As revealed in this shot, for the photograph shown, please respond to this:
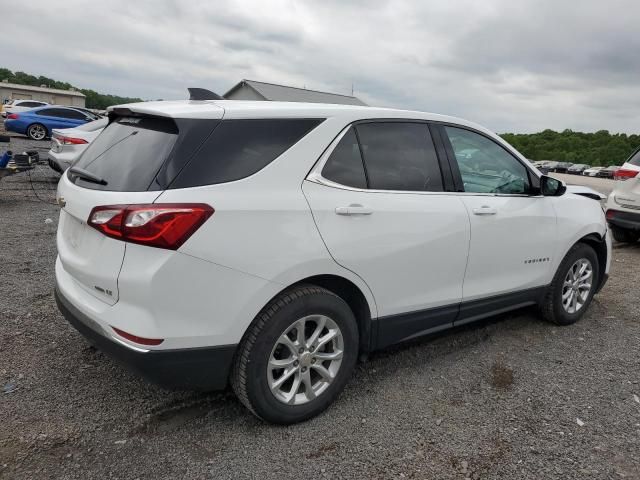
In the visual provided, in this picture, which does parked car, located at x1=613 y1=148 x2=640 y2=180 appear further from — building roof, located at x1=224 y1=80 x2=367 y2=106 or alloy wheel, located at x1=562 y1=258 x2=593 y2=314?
building roof, located at x1=224 y1=80 x2=367 y2=106

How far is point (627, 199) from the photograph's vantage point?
7.77 meters

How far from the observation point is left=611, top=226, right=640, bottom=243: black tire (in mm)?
8484

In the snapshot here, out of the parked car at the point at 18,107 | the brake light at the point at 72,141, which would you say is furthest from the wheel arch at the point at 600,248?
the parked car at the point at 18,107

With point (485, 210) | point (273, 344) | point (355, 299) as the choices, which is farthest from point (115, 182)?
point (485, 210)

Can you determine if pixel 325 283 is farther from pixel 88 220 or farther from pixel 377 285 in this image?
pixel 88 220

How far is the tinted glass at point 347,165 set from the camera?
2.91m

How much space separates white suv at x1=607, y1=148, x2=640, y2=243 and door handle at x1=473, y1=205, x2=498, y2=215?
5.23m

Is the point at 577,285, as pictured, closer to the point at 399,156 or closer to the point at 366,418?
the point at 399,156

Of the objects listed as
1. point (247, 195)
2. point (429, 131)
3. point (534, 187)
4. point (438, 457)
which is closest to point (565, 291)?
point (534, 187)

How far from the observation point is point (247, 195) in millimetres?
2564

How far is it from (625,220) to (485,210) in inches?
214

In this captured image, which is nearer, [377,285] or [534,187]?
[377,285]

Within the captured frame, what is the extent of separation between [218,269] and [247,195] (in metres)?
0.39

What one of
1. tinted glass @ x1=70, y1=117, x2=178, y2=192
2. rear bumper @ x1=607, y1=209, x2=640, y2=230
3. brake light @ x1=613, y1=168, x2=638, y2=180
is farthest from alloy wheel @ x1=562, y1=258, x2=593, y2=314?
brake light @ x1=613, y1=168, x2=638, y2=180
